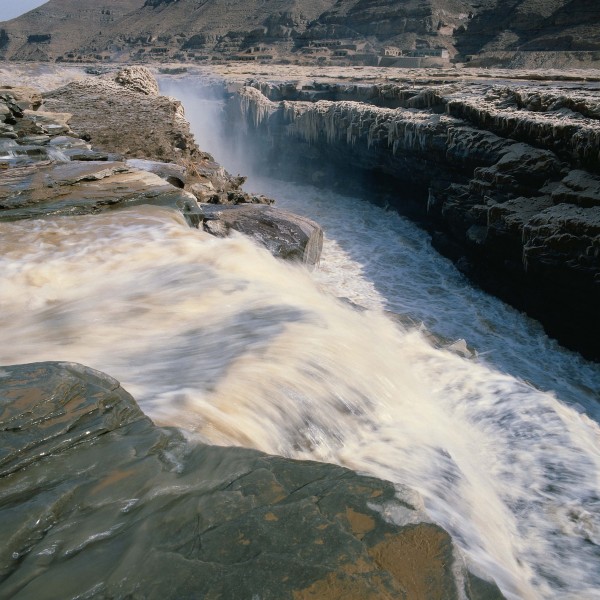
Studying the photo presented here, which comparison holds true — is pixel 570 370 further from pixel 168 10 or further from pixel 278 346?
pixel 168 10

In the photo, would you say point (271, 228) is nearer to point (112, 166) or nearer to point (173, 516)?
point (112, 166)

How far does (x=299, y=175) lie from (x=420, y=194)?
4959 millimetres

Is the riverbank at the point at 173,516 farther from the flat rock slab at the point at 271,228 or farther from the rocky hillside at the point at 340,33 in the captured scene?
the rocky hillside at the point at 340,33

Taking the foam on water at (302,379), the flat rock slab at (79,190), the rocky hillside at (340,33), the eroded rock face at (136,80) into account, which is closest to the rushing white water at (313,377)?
the foam on water at (302,379)

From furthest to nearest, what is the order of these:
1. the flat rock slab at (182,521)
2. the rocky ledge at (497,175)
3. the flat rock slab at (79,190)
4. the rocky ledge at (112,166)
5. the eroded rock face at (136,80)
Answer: the eroded rock face at (136,80) < the rocky ledge at (497,175) < the rocky ledge at (112,166) < the flat rock slab at (79,190) < the flat rock slab at (182,521)

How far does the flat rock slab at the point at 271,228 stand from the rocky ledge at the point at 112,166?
0.01 meters

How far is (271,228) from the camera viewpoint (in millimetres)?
5984

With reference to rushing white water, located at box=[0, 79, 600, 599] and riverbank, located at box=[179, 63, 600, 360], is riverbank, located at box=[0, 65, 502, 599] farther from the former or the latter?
riverbank, located at box=[179, 63, 600, 360]

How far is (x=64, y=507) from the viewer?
173 centimetres

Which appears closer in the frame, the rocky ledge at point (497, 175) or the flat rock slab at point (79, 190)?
the flat rock slab at point (79, 190)

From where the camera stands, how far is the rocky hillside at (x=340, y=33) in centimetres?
2881

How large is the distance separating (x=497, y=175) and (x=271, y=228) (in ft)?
12.1

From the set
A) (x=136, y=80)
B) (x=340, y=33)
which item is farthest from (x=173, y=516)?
(x=340, y=33)

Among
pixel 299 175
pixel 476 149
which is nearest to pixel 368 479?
pixel 476 149
